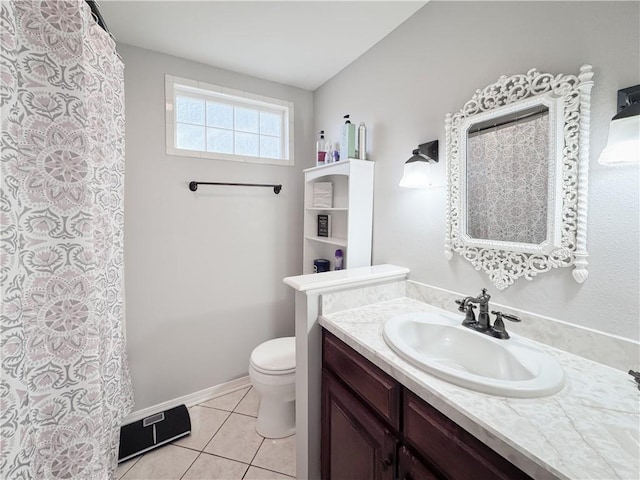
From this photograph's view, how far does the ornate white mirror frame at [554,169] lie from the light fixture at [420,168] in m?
0.21

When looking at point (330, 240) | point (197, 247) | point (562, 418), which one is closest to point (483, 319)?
point (562, 418)

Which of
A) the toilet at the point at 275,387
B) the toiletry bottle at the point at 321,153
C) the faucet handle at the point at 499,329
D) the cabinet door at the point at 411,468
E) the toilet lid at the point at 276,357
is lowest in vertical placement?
the toilet at the point at 275,387

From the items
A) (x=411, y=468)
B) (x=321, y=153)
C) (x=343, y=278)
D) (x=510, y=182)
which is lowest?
(x=411, y=468)

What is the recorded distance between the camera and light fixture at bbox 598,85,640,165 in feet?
2.39

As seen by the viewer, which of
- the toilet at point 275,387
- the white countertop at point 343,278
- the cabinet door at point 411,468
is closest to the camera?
the cabinet door at point 411,468

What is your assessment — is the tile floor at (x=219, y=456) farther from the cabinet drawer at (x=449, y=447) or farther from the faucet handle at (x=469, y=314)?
the faucet handle at (x=469, y=314)

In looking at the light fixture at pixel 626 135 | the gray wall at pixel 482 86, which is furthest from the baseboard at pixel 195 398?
the light fixture at pixel 626 135

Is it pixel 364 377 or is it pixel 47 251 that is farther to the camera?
pixel 364 377

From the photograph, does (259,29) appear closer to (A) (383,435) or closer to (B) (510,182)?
(B) (510,182)

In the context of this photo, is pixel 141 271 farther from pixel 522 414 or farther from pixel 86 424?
pixel 522 414

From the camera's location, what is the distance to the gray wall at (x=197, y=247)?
1.83 m

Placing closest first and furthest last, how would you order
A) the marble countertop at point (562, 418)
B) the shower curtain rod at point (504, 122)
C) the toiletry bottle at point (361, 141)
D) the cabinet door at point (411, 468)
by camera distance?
the marble countertop at point (562, 418), the cabinet door at point (411, 468), the shower curtain rod at point (504, 122), the toiletry bottle at point (361, 141)

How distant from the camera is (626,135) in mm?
740

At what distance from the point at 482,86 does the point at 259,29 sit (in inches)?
49.9
